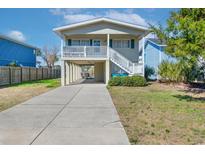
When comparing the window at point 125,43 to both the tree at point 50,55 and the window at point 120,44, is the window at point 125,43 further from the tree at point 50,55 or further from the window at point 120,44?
the tree at point 50,55

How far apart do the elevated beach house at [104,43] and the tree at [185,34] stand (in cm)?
962

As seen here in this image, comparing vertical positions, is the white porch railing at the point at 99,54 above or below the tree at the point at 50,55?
below

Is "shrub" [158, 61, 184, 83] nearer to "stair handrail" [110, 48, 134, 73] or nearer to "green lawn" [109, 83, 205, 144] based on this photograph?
"stair handrail" [110, 48, 134, 73]

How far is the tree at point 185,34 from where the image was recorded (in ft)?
25.8

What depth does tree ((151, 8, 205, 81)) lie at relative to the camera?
7.85 meters

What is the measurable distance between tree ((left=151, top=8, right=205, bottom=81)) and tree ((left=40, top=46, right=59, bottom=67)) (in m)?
53.9

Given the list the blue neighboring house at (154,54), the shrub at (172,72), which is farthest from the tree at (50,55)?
the shrub at (172,72)

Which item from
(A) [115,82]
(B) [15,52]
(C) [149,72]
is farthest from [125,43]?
(B) [15,52]

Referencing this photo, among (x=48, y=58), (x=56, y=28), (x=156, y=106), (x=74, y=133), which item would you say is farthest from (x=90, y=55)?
(x=48, y=58)

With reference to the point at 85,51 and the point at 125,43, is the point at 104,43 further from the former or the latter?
the point at 85,51

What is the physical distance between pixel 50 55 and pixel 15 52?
3166cm

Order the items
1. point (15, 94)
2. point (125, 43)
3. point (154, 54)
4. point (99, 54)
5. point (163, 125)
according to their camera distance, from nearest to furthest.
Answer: point (163, 125), point (15, 94), point (99, 54), point (125, 43), point (154, 54)

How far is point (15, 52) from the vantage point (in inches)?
1161
